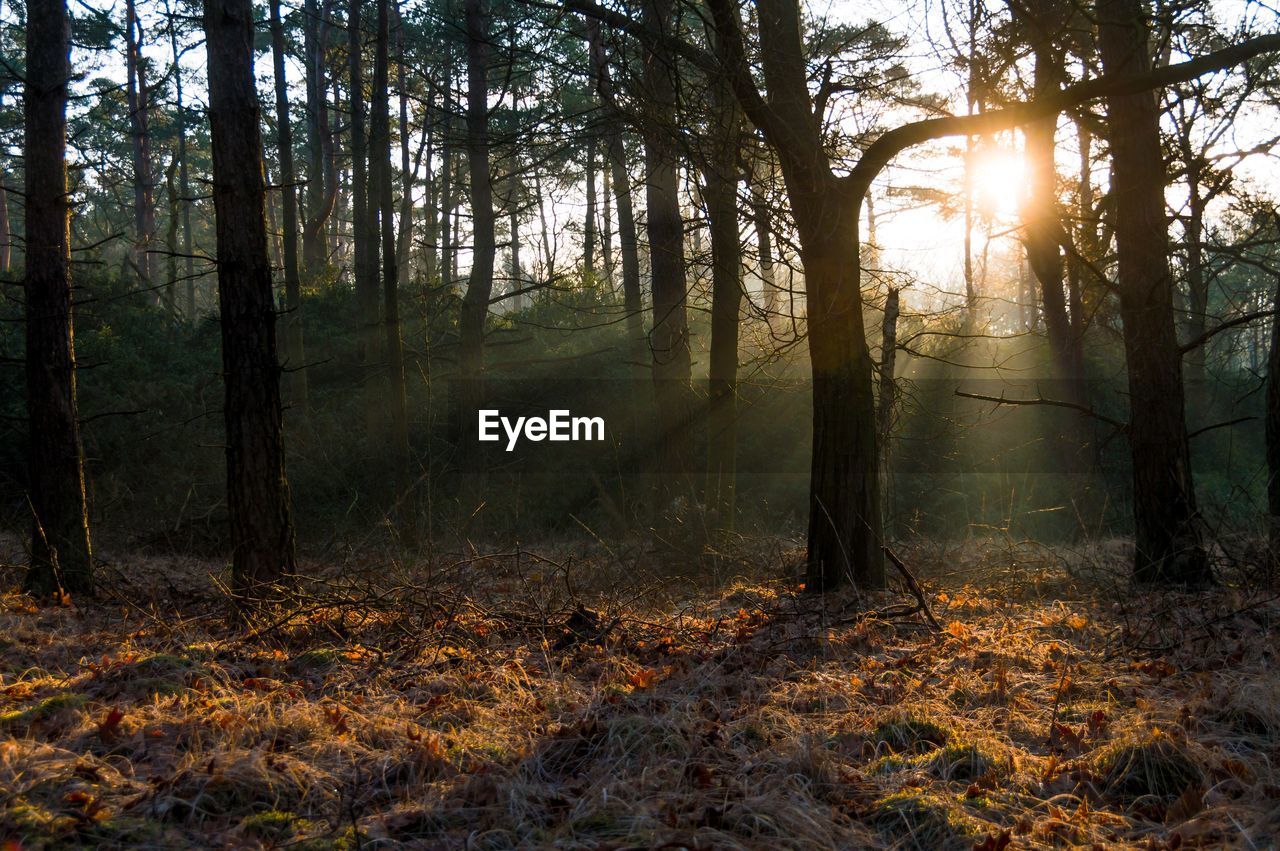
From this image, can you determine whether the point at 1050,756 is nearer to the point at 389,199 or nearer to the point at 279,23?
the point at 389,199

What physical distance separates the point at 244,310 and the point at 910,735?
6.05 m

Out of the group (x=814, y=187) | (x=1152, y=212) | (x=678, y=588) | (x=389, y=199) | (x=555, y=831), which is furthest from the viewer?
(x=389, y=199)

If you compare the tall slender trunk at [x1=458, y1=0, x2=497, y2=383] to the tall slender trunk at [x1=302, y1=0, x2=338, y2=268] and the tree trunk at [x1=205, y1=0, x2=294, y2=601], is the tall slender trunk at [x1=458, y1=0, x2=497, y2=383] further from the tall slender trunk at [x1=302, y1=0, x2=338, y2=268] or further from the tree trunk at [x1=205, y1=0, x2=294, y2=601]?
the tree trunk at [x1=205, y1=0, x2=294, y2=601]

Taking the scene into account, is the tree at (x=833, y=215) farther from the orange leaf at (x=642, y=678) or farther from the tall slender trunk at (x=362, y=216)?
the tall slender trunk at (x=362, y=216)

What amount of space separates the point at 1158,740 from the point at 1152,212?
625cm

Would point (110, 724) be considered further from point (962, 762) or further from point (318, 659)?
point (962, 762)

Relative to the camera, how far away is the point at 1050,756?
3.96 meters

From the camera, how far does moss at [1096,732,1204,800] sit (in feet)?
11.9

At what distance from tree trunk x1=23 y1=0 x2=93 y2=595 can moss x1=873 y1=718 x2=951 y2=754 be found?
7.63 metres

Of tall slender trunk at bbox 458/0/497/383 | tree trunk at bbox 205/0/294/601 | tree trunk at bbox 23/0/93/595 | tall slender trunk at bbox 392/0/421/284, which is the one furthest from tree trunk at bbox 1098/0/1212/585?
tall slender trunk at bbox 392/0/421/284

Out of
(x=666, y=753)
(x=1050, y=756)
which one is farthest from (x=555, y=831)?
(x=1050, y=756)

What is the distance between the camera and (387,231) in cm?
1420

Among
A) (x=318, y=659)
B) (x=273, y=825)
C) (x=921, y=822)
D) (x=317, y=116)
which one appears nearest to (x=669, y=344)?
(x=318, y=659)

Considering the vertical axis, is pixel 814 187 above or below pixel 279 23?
below
